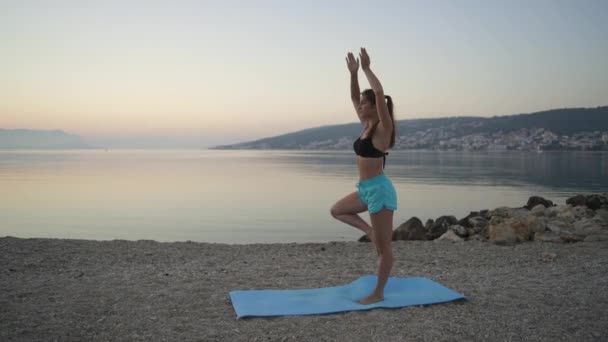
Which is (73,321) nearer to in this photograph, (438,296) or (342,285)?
(342,285)

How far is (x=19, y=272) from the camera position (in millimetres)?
6781

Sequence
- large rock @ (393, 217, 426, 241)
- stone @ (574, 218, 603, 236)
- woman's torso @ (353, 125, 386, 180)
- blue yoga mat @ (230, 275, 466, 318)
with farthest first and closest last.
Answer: large rock @ (393, 217, 426, 241) < stone @ (574, 218, 603, 236) < woman's torso @ (353, 125, 386, 180) < blue yoga mat @ (230, 275, 466, 318)

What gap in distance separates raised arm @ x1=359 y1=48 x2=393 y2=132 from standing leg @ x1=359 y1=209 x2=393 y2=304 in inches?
36.4

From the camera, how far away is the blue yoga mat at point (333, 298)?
193 inches

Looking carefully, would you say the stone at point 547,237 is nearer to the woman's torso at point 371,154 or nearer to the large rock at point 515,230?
the large rock at point 515,230

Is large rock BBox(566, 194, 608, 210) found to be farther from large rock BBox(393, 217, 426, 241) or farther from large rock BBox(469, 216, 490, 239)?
large rock BBox(393, 217, 426, 241)

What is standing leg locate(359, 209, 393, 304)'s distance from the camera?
510cm

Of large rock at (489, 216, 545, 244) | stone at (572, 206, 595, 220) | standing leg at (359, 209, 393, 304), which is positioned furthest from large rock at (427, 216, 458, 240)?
standing leg at (359, 209, 393, 304)

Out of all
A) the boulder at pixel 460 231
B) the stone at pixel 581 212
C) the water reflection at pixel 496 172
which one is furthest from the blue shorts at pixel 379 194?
the water reflection at pixel 496 172

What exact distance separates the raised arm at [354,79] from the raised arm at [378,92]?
377 mm

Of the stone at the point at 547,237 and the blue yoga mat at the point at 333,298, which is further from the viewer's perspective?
the stone at the point at 547,237

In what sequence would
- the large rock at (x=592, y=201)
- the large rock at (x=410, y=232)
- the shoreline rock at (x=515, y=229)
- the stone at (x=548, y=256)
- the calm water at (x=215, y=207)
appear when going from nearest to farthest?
the stone at (x=548, y=256), the shoreline rock at (x=515, y=229), the large rock at (x=410, y=232), the calm water at (x=215, y=207), the large rock at (x=592, y=201)

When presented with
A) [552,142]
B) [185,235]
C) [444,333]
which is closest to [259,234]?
[185,235]

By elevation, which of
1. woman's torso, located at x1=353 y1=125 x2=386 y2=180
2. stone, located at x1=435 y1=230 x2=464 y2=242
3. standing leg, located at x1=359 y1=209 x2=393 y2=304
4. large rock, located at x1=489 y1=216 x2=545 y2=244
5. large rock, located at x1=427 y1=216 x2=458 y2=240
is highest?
woman's torso, located at x1=353 y1=125 x2=386 y2=180
